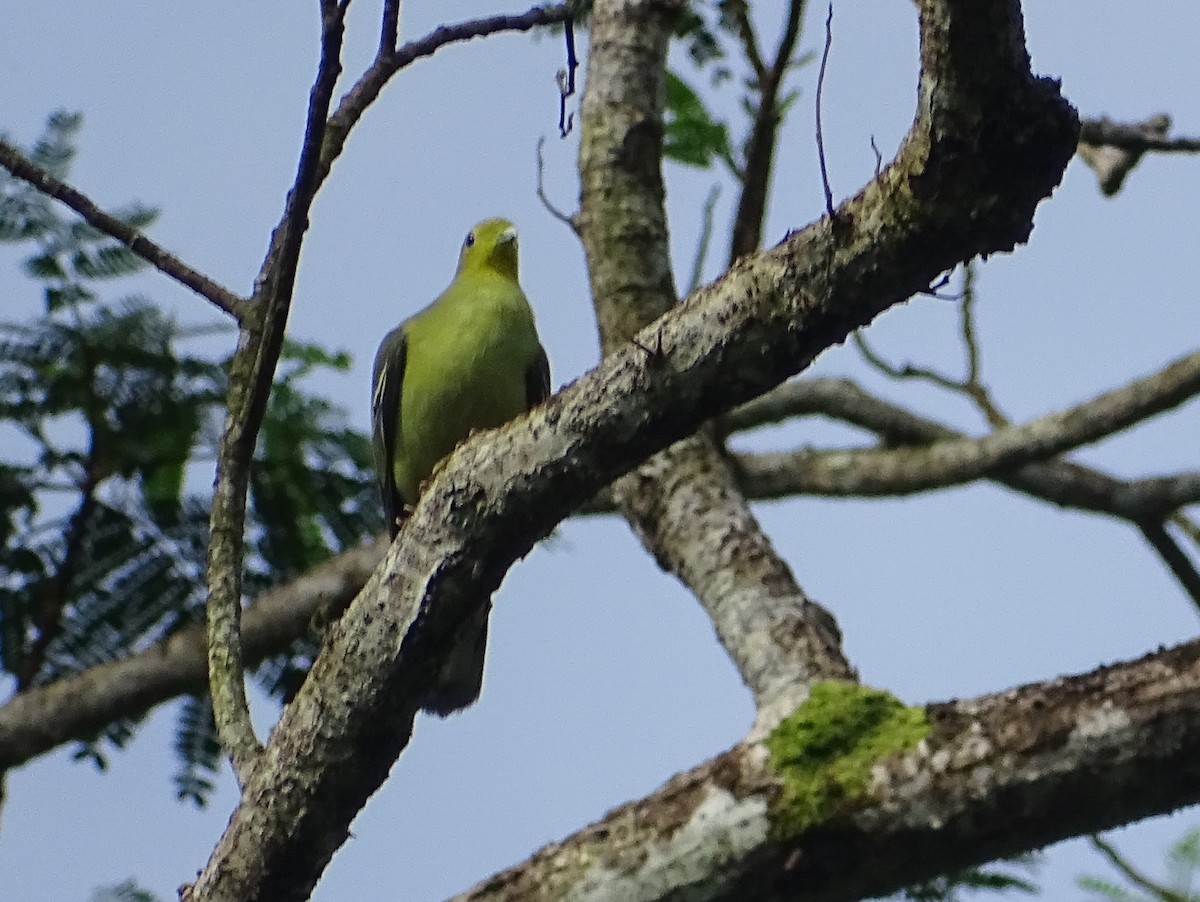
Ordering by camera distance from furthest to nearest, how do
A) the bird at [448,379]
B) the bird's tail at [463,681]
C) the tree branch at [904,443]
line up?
the tree branch at [904,443] < the bird at [448,379] < the bird's tail at [463,681]

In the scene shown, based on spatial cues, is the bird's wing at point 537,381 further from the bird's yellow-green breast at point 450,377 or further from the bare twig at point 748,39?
the bare twig at point 748,39

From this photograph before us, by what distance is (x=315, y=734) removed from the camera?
3.01m

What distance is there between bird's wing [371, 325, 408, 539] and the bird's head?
544 millimetres

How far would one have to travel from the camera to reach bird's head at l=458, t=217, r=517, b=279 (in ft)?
19.6

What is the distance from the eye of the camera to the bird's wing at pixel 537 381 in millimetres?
5422

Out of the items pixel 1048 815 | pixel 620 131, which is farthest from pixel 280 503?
pixel 1048 815

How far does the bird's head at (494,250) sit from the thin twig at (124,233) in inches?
101

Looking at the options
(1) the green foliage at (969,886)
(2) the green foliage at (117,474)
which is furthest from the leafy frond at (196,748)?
(1) the green foliage at (969,886)

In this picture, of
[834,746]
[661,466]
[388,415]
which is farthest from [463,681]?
[834,746]

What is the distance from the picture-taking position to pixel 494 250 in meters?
6.00

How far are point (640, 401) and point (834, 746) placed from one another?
43.1 inches

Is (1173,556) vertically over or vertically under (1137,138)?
under

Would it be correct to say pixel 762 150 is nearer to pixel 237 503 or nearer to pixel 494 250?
pixel 494 250

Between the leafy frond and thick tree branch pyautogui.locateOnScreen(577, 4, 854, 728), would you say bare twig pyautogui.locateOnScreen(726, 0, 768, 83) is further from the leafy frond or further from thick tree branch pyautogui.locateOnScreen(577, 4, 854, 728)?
the leafy frond
